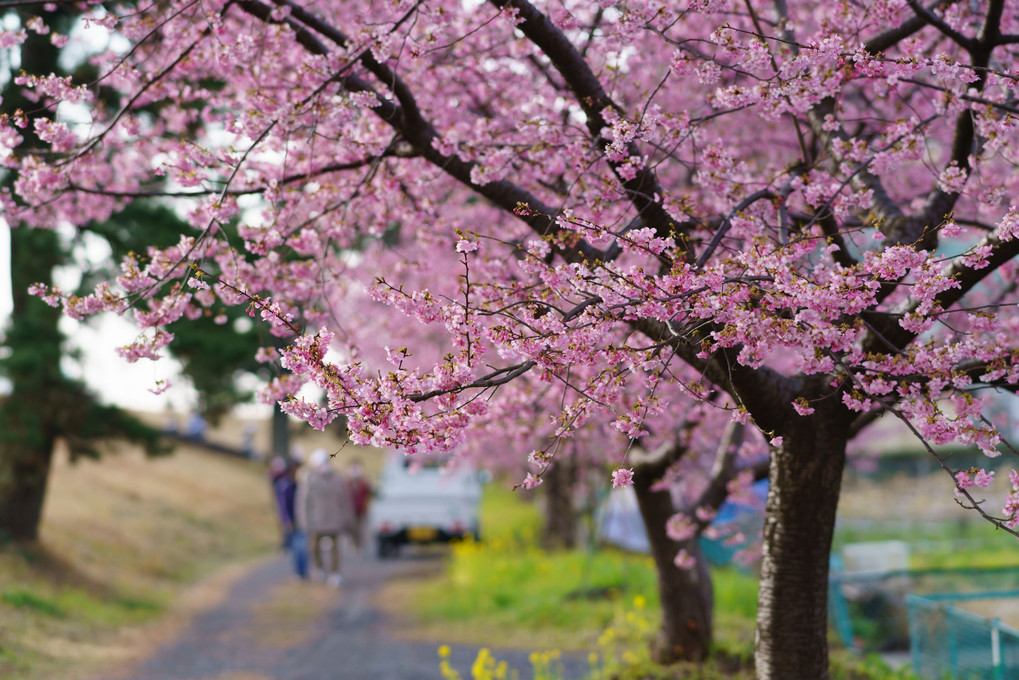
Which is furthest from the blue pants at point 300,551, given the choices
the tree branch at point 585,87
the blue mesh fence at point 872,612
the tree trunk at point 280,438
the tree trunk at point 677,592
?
the tree trunk at point 280,438

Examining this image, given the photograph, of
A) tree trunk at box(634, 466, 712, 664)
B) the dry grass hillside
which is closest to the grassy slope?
the dry grass hillside

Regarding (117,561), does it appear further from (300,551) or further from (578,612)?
(578,612)

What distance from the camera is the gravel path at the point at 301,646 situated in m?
8.02

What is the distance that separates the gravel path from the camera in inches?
316

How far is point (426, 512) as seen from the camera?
1827cm

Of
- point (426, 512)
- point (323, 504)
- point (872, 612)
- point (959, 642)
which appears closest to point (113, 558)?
point (323, 504)

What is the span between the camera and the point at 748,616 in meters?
9.95

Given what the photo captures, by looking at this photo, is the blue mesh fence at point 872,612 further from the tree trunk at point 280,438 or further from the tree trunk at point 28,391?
the tree trunk at point 280,438

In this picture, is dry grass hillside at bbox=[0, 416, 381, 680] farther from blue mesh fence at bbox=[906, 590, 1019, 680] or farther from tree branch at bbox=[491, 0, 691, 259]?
blue mesh fence at bbox=[906, 590, 1019, 680]

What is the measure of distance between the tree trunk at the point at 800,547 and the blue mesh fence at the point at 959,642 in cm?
225

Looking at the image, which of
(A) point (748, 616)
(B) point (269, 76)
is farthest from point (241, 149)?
(A) point (748, 616)

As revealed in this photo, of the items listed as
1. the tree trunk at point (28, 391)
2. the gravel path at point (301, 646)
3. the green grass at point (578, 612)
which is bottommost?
the gravel path at point (301, 646)

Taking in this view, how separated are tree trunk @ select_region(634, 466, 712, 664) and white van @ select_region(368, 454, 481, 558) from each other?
35.7 ft

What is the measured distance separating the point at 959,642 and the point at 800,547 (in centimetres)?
328
